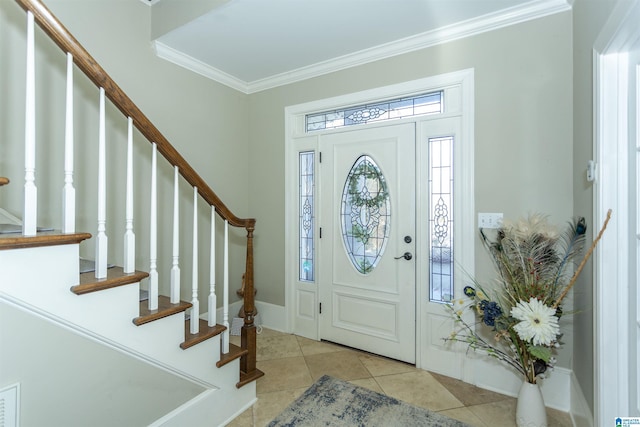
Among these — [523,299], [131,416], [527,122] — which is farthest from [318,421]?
[527,122]

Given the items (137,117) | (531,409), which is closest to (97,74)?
(137,117)

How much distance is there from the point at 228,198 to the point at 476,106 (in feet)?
8.05

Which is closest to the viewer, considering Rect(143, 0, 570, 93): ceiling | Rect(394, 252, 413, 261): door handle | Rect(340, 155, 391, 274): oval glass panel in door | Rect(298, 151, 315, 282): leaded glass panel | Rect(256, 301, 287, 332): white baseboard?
Rect(143, 0, 570, 93): ceiling

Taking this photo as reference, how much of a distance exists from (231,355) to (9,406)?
1.02 metres

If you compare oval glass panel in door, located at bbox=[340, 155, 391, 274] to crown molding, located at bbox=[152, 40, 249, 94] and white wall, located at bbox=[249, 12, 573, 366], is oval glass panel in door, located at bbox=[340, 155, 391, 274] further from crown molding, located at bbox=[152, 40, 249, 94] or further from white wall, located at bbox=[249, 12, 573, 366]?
crown molding, located at bbox=[152, 40, 249, 94]

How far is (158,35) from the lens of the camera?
8.30 ft

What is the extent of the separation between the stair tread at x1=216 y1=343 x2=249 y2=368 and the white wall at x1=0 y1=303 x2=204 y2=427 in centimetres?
30

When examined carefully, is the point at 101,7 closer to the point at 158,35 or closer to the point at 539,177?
the point at 158,35

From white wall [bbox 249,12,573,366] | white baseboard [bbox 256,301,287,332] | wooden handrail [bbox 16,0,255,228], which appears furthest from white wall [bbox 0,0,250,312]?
white wall [bbox 249,12,573,366]

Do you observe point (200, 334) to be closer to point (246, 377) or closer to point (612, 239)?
point (246, 377)

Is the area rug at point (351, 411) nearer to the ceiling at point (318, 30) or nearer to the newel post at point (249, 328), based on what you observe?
the newel post at point (249, 328)

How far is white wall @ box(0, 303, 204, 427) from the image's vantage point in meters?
1.15

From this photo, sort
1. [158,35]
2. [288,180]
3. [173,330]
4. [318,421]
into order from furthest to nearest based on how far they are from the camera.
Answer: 1. [288,180]
2. [158,35]
3. [318,421]
4. [173,330]

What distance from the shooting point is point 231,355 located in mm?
1951
